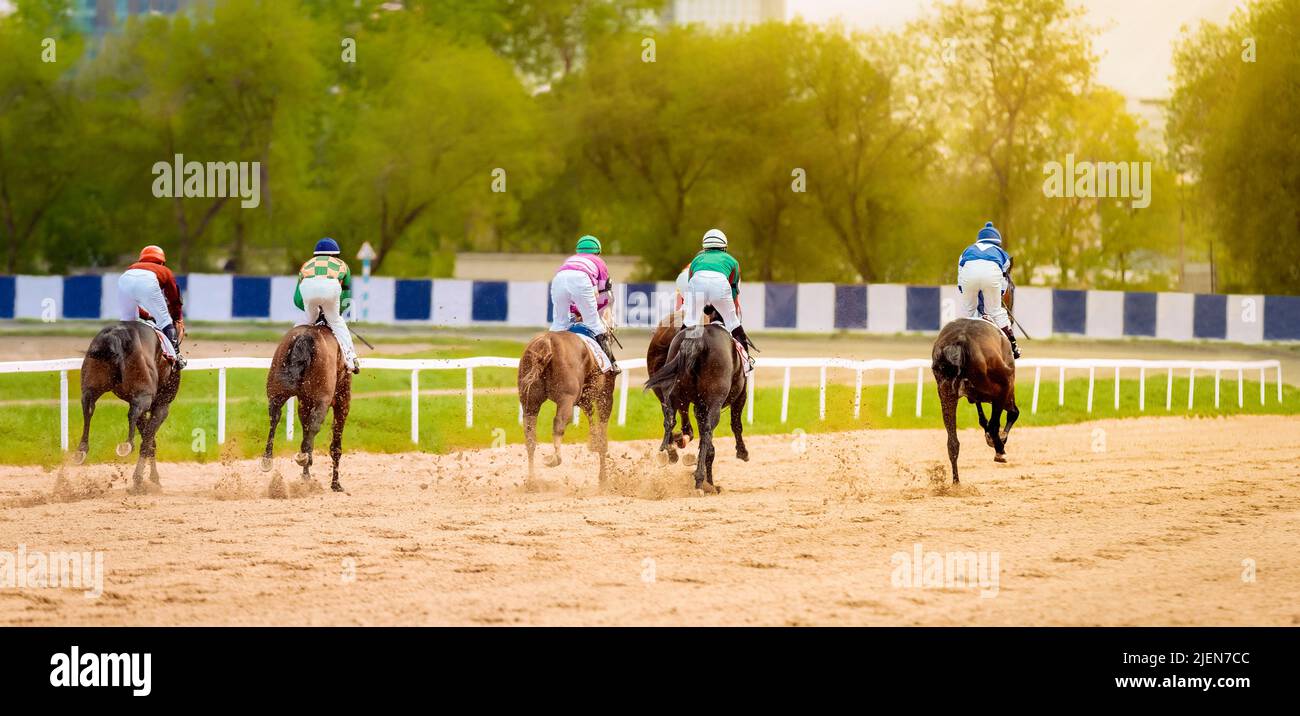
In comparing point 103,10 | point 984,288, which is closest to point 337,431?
point 984,288

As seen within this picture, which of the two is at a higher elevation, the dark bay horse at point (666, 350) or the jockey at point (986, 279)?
the jockey at point (986, 279)

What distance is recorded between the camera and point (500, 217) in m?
57.9

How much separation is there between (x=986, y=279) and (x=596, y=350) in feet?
11.1

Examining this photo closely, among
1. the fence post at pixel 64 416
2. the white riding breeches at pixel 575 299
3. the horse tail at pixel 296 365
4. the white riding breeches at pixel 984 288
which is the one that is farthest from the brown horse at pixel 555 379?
the fence post at pixel 64 416

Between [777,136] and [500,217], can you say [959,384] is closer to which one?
[777,136]

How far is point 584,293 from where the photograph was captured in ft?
47.4

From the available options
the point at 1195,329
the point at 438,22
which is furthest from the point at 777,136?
the point at 438,22

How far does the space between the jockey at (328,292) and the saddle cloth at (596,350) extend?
1.96 m

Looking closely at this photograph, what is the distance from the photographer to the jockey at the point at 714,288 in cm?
1405

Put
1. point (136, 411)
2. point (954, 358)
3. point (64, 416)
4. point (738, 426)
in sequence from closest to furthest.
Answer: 1. point (136, 411)
2. point (954, 358)
3. point (738, 426)
4. point (64, 416)

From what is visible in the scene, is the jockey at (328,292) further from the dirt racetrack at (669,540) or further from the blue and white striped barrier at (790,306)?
the blue and white striped barrier at (790,306)

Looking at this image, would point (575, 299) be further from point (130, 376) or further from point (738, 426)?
point (130, 376)

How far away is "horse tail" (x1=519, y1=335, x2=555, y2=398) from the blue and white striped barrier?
25.9 metres

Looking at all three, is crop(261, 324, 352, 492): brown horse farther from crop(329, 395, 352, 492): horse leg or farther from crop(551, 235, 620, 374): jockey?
crop(551, 235, 620, 374): jockey
